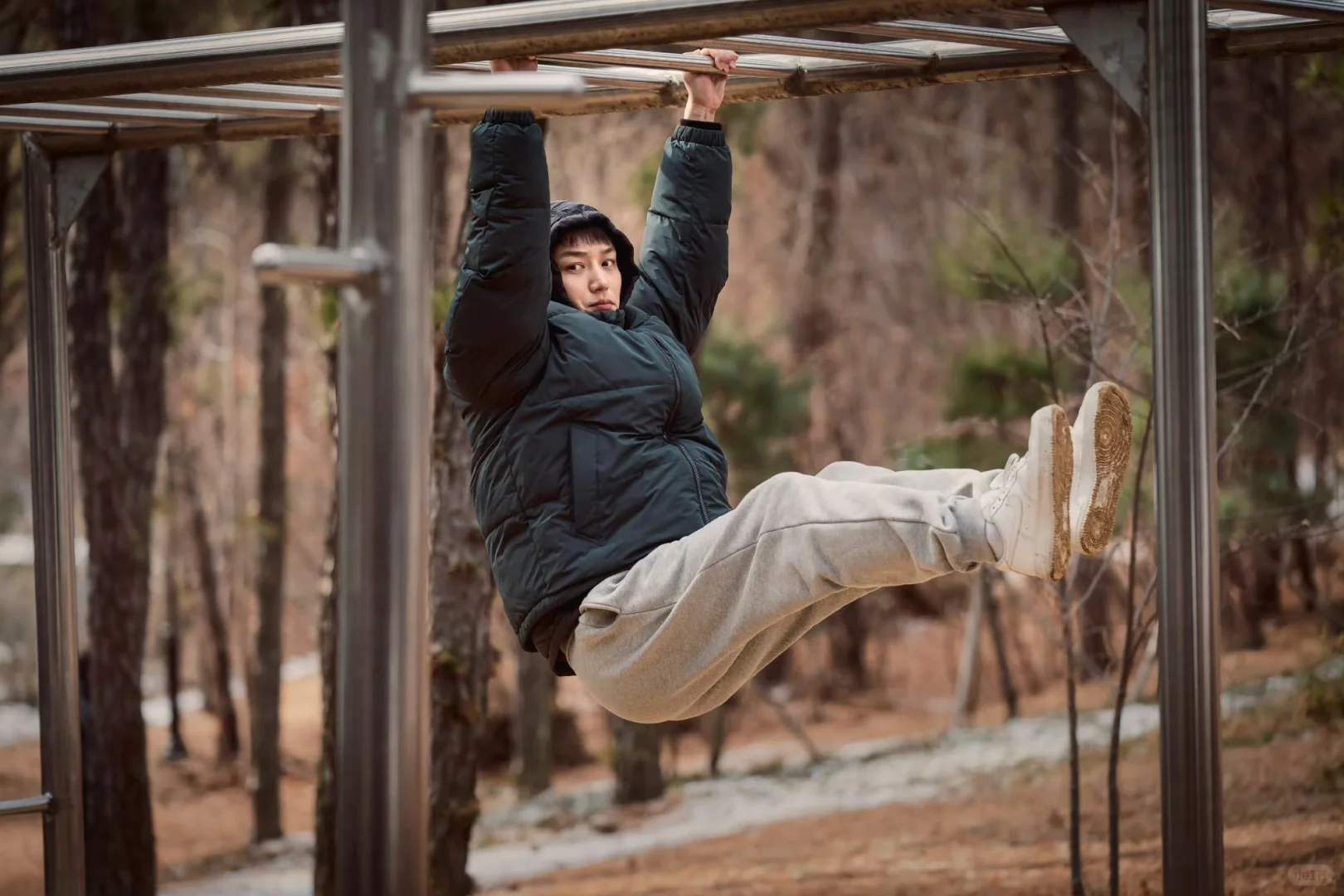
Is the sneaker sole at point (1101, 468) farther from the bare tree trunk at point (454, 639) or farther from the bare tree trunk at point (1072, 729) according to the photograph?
the bare tree trunk at point (454, 639)

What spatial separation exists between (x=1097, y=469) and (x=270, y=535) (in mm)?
8809

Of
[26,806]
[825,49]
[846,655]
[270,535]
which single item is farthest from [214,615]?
[825,49]

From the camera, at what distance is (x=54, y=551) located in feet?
13.3

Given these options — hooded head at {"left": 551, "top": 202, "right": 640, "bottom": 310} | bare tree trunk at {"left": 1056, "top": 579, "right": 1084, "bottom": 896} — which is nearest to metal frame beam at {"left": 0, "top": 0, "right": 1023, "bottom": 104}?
hooded head at {"left": 551, "top": 202, "right": 640, "bottom": 310}

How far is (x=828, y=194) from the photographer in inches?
531

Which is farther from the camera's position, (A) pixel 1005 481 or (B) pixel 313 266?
(A) pixel 1005 481

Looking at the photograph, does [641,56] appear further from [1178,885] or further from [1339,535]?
[1339,535]

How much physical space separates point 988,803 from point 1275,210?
523cm

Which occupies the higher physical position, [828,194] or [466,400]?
[828,194]

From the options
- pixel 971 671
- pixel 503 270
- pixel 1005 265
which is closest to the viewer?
pixel 503 270

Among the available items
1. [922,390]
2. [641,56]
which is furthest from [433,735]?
[922,390]

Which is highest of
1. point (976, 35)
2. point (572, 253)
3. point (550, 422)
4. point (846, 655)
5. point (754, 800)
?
point (976, 35)

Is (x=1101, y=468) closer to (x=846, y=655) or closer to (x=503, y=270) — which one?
(x=503, y=270)

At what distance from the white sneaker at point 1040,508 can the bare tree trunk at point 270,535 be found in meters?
8.24
